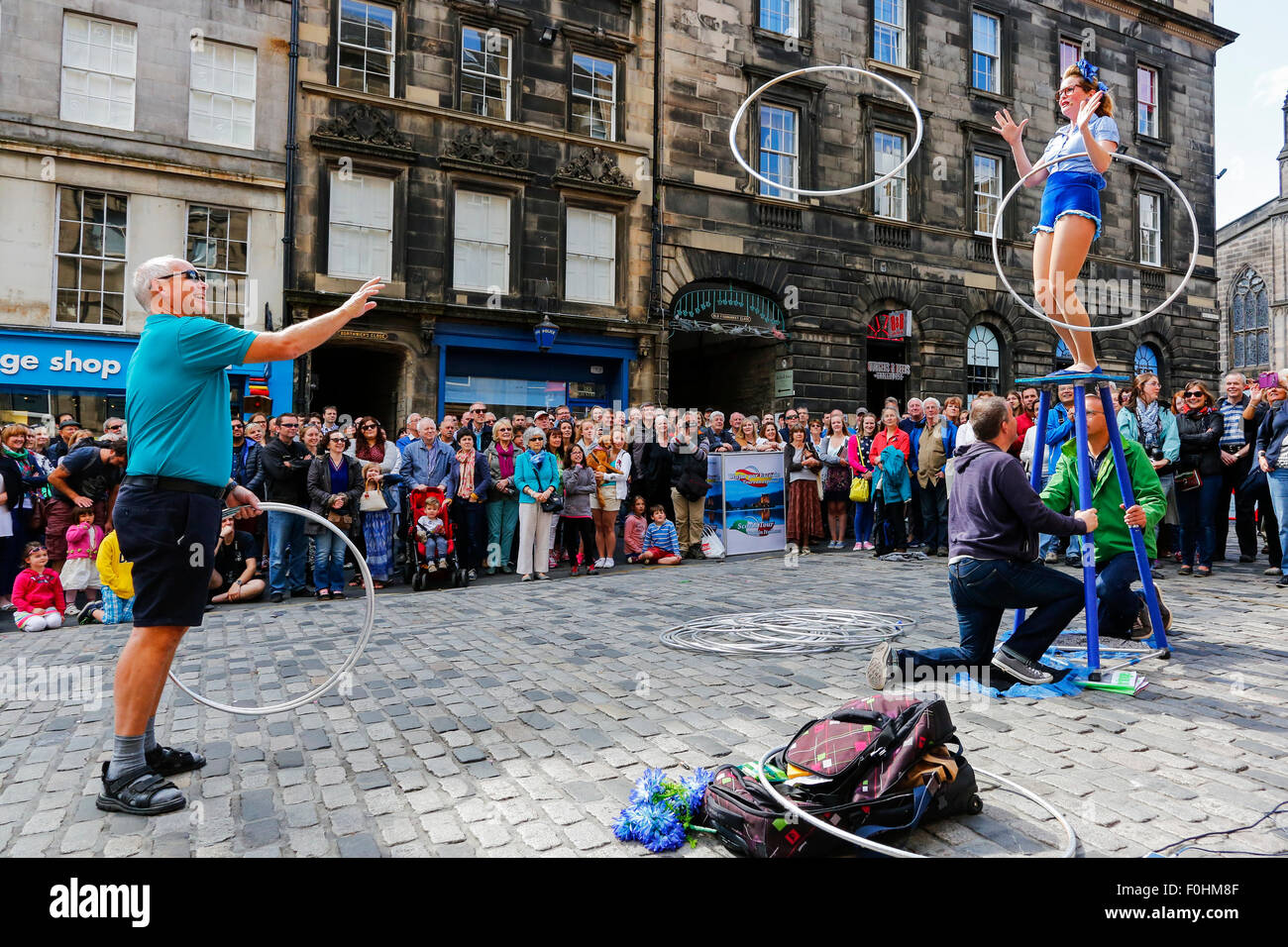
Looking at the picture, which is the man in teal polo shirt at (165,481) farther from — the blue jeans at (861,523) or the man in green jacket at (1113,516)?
the blue jeans at (861,523)

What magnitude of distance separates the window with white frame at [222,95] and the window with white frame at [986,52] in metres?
20.8

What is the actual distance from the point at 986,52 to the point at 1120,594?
81.7 feet

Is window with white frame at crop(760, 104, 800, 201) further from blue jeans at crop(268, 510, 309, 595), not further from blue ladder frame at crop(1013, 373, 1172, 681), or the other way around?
blue ladder frame at crop(1013, 373, 1172, 681)

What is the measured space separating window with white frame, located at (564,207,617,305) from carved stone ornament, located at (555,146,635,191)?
0.76 meters

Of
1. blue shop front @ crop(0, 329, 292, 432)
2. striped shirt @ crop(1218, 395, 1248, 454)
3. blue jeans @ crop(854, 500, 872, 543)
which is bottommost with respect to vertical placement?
blue jeans @ crop(854, 500, 872, 543)

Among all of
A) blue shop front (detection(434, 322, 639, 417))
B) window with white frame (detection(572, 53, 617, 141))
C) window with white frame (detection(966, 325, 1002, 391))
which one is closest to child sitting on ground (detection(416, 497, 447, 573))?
blue shop front (detection(434, 322, 639, 417))

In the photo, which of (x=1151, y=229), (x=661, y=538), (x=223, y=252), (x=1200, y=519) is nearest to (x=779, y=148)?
(x=661, y=538)

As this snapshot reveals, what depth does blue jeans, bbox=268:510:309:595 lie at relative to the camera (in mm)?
9625

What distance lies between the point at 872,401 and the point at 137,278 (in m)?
22.6

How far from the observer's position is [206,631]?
7.58 m

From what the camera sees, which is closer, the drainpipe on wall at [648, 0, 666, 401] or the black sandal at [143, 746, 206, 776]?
the black sandal at [143, 746, 206, 776]

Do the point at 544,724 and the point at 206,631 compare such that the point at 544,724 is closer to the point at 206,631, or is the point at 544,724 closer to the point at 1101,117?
the point at 206,631

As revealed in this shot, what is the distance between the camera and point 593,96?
Answer: 822 inches

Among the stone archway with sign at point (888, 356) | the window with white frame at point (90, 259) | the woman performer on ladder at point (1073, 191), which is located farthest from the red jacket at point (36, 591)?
the stone archway with sign at point (888, 356)
